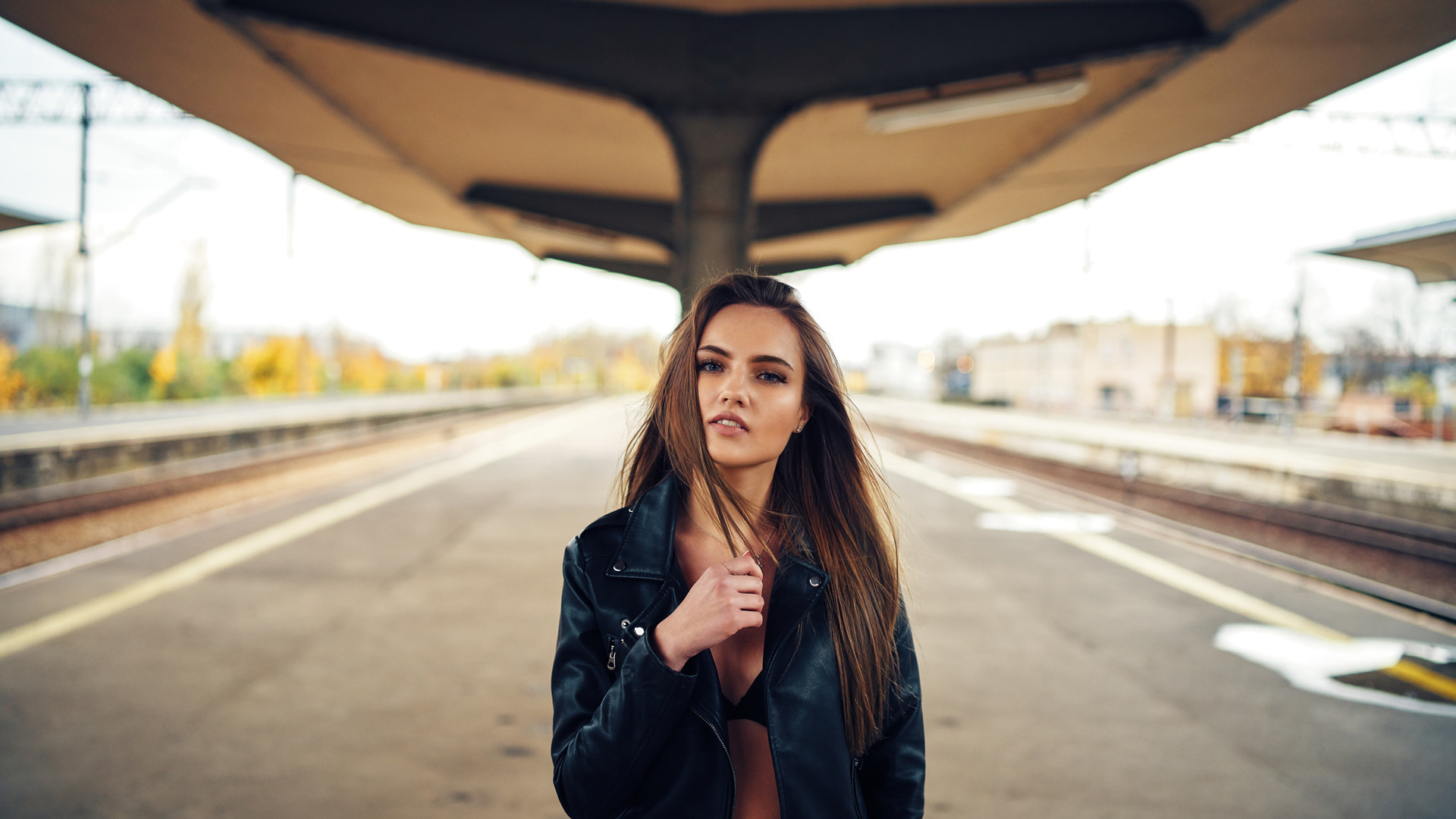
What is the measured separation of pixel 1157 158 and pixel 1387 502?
Answer: 9890mm

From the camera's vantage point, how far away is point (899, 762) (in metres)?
1.83

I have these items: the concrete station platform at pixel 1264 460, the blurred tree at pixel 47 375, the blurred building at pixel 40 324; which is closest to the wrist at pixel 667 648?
the concrete station platform at pixel 1264 460

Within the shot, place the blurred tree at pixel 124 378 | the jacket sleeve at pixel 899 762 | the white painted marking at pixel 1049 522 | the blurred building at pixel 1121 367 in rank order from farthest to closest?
1. the blurred building at pixel 1121 367
2. the blurred tree at pixel 124 378
3. the white painted marking at pixel 1049 522
4. the jacket sleeve at pixel 899 762

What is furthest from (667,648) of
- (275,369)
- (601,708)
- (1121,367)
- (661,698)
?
(1121,367)

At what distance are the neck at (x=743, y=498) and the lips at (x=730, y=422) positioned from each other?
0.11 m

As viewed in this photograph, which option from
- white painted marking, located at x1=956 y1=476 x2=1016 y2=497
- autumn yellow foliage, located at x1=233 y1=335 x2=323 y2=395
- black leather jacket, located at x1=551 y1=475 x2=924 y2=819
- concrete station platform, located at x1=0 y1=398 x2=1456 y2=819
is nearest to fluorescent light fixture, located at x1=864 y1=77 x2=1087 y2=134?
concrete station platform, located at x1=0 y1=398 x2=1456 y2=819

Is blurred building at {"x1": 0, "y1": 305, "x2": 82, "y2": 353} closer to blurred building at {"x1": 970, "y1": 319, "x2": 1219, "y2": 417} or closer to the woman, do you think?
the woman

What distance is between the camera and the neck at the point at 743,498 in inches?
68.7

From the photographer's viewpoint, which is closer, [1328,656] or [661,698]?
[661,698]

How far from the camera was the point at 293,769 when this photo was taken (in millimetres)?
3932

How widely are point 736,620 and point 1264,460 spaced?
24294mm

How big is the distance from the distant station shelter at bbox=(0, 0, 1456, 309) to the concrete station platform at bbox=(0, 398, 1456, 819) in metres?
3.97

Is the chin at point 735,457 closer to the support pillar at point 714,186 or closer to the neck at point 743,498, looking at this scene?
the neck at point 743,498

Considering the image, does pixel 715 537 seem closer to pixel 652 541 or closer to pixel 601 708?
pixel 652 541
